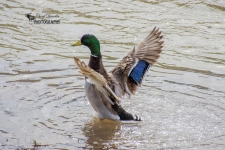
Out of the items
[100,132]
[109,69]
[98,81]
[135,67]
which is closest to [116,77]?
[135,67]

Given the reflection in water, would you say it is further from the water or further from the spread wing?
the spread wing

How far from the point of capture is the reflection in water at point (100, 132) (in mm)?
5891

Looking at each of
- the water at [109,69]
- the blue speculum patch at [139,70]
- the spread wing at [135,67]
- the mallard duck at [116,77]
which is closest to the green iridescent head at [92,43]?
the mallard duck at [116,77]

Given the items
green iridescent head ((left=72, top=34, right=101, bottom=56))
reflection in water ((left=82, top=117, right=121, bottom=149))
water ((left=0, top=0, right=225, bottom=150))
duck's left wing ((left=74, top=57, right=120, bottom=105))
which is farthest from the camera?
green iridescent head ((left=72, top=34, right=101, bottom=56))

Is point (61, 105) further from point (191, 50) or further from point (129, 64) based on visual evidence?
point (191, 50)

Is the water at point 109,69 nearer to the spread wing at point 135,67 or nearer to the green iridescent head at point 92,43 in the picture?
the spread wing at point 135,67

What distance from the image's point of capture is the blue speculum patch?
6.96 metres

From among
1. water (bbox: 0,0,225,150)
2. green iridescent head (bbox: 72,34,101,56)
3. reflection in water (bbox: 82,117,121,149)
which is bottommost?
reflection in water (bbox: 82,117,121,149)

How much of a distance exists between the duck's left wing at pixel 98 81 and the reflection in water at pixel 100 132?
0.92 feet

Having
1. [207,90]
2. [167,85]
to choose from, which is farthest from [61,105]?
[207,90]

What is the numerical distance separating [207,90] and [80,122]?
1942mm

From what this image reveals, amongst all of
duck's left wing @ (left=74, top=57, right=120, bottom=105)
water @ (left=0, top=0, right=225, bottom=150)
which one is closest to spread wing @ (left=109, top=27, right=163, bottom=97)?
duck's left wing @ (left=74, top=57, right=120, bottom=105)

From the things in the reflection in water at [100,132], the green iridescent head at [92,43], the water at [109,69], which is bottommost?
the reflection in water at [100,132]

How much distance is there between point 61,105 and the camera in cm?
689
